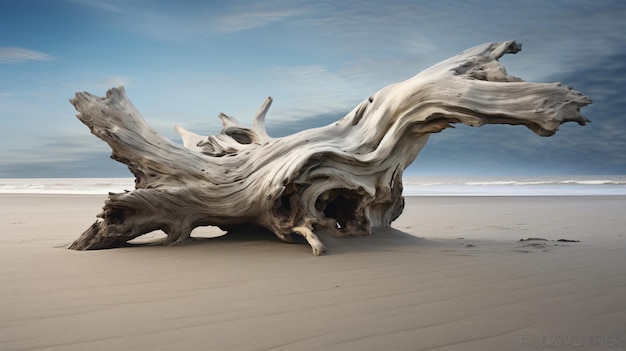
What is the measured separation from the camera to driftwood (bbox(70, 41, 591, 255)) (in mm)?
5164

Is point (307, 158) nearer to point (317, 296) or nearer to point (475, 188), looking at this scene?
point (317, 296)

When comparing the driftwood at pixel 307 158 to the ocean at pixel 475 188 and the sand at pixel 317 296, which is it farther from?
the ocean at pixel 475 188

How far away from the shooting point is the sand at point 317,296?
2.55 metres

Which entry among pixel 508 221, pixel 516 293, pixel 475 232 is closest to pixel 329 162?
pixel 516 293

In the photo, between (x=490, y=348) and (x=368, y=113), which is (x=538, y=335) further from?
(x=368, y=113)

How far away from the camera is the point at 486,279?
12.5 feet

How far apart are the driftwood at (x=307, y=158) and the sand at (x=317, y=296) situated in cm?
32

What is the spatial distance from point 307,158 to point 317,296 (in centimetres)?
217

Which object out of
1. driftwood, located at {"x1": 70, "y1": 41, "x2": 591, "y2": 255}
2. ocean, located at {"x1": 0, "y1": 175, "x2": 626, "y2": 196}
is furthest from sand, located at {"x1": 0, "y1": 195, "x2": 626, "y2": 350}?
ocean, located at {"x1": 0, "y1": 175, "x2": 626, "y2": 196}

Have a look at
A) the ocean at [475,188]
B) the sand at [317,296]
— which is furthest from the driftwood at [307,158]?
the ocean at [475,188]

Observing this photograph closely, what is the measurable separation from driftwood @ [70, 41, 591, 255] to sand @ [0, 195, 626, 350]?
325mm

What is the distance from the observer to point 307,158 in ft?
17.3

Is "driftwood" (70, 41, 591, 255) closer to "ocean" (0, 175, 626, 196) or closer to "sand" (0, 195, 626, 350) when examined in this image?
"sand" (0, 195, 626, 350)

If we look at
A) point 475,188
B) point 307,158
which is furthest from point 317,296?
point 475,188
